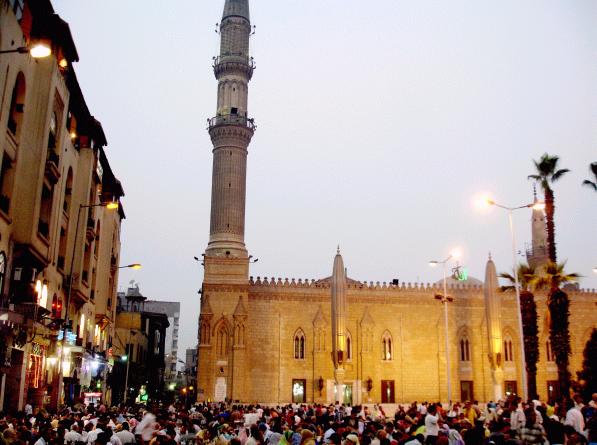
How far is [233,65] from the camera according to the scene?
164 feet

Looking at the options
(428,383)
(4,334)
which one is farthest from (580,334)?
(4,334)

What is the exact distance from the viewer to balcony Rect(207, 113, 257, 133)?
49312 mm

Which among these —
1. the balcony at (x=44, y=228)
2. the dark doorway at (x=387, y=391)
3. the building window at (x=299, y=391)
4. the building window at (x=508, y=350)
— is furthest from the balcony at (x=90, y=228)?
the building window at (x=508, y=350)

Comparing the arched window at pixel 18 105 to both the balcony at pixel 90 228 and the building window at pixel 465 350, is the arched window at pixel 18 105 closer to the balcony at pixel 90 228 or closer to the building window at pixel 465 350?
the balcony at pixel 90 228

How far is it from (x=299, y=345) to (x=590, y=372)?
20.2 m

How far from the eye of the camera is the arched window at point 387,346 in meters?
48.4

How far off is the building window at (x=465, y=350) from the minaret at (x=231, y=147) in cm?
1792

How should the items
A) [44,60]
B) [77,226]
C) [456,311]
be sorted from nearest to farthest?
[44,60] < [77,226] < [456,311]

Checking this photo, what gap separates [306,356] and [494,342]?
14358mm

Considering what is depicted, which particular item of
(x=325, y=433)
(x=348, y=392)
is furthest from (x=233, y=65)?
(x=325, y=433)

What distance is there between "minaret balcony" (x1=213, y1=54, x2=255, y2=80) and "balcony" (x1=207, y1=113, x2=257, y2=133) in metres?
3.64

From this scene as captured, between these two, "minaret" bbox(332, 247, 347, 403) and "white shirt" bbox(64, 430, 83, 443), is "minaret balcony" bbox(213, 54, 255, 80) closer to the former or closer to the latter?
"minaret" bbox(332, 247, 347, 403)

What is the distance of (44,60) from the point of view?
22109 millimetres

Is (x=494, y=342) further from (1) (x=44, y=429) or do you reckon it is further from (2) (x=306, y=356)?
(1) (x=44, y=429)
